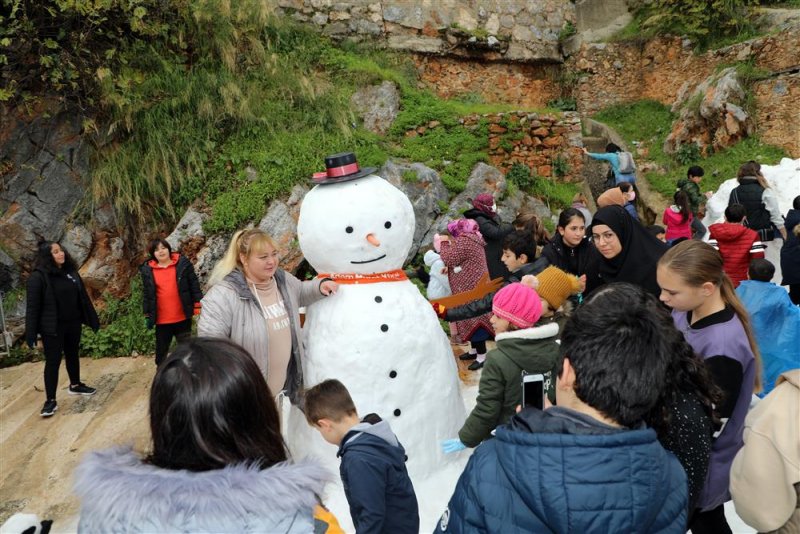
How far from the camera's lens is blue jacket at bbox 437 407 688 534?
1262mm

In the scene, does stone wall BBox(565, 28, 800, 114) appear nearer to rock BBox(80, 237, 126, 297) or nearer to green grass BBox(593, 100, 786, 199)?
green grass BBox(593, 100, 786, 199)

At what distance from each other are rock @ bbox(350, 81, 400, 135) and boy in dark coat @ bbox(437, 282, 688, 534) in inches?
297

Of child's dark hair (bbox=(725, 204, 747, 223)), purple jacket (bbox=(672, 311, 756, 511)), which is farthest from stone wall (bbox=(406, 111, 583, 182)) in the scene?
purple jacket (bbox=(672, 311, 756, 511))

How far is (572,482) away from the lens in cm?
126

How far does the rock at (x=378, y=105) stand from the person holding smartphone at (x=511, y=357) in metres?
6.41

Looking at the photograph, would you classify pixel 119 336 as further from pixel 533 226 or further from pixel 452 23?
pixel 452 23

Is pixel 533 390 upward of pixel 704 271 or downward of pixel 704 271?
downward

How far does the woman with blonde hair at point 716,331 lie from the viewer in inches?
86.0

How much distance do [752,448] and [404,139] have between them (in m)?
7.41

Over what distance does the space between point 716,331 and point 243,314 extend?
7.46 feet

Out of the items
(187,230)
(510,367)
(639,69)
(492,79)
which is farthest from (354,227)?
(639,69)

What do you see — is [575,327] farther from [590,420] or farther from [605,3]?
[605,3]

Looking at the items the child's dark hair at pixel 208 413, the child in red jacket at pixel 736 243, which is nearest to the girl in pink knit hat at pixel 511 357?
the child's dark hair at pixel 208 413

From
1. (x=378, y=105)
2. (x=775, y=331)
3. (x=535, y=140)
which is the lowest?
(x=775, y=331)
